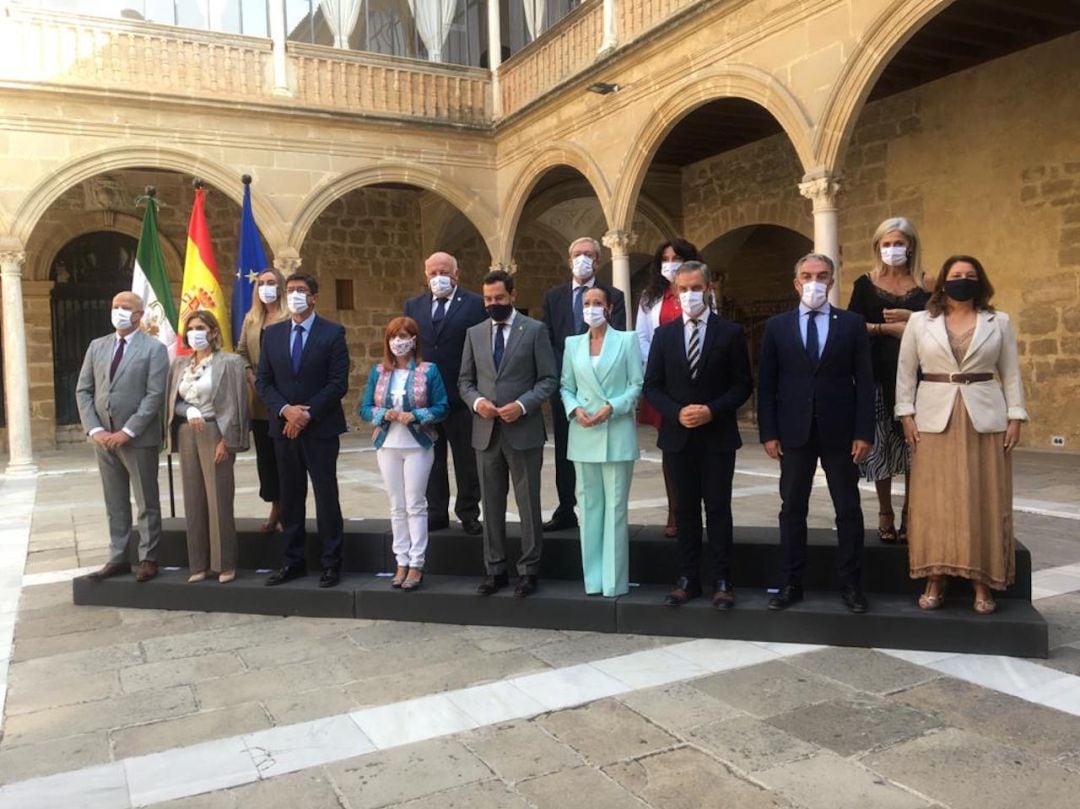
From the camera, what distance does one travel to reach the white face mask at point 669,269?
13.7 feet

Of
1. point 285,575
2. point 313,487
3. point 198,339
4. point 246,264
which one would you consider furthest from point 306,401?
point 246,264

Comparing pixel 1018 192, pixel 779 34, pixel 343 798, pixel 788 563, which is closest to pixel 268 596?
pixel 343 798

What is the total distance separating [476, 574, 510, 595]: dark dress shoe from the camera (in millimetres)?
3904

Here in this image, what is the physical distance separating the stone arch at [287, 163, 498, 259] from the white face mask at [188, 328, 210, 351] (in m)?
7.54

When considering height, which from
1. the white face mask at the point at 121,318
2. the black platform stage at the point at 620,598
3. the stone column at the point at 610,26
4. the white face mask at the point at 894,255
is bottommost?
the black platform stage at the point at 620,598

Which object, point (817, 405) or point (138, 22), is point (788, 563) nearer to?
point (817, 405)

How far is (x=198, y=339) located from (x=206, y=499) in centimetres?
81

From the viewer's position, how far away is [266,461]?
462 cm

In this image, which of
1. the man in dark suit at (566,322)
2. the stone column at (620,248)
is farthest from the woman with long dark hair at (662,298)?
the stone column at (620,248)

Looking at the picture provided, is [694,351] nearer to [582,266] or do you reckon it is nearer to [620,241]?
[582,266]

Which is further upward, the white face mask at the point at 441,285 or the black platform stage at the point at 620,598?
the white face mask at the point at 441,285

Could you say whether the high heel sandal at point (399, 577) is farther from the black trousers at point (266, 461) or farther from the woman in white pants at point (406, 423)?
the black trousers at point (266, 461)

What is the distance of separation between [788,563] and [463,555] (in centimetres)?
160

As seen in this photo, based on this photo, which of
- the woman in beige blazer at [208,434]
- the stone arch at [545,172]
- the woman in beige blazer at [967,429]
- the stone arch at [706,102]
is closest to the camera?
the woman in beige blazer at [967,429]
